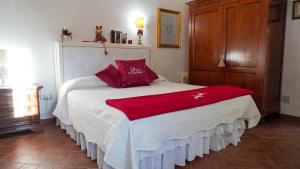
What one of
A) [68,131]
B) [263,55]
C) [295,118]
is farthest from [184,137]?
[295,118]

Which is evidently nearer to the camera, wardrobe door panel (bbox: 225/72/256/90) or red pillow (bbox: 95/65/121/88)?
red pillow (bbox: 95/65/121/88)

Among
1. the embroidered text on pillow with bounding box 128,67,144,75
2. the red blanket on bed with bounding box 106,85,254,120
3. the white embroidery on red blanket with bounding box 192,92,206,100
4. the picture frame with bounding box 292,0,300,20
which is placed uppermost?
the picture frame with bounding box 292,0,300,20

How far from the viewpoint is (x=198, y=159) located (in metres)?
2.25

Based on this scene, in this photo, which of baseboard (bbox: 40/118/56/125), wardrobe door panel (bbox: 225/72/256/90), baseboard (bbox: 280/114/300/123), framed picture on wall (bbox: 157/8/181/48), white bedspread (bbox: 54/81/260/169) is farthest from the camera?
framed picture on wall (bbox: 157/8/181/48)

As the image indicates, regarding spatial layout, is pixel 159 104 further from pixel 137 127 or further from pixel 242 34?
pixel 242 34

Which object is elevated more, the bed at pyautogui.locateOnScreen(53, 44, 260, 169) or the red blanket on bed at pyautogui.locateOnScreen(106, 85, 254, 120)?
the red blanket on bed at pyautogui.locateOnScreen(106, 85, 254, 120)

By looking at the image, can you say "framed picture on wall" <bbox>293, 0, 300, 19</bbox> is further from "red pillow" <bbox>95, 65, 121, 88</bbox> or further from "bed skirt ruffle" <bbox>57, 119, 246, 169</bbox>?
"red pillow" <bbox>95, 65, 121, 88</bbox>

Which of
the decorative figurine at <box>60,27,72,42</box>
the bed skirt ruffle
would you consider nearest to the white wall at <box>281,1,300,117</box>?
the bed skirt ruffle

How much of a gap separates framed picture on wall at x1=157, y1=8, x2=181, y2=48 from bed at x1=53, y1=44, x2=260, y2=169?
169 cm

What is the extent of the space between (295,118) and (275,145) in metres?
1.39

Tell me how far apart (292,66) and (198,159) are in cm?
257

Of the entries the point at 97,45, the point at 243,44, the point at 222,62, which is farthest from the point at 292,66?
the point at 97,45

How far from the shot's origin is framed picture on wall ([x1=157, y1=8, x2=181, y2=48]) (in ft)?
14.0

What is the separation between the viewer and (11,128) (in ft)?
9.18
